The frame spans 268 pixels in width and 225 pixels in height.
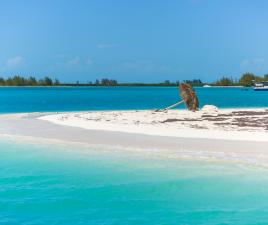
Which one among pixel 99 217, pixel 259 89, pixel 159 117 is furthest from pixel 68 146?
pixel 259 89

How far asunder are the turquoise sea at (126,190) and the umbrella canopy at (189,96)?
1553 cm

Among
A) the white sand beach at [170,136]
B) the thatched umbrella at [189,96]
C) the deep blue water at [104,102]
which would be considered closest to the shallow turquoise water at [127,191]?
the white sand beach at [170,136]

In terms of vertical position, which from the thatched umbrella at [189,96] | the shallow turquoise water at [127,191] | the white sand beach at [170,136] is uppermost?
the thatched umbrella at [189,96]

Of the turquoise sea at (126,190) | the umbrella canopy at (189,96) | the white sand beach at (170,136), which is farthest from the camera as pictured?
the umbrella canopy at (189,96)

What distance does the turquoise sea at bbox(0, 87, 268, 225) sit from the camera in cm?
779

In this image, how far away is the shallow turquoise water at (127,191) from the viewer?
7805 mm

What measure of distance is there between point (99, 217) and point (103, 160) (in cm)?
440

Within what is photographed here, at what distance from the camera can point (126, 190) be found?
30.7 ft

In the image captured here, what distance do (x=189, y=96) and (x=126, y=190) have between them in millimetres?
19765

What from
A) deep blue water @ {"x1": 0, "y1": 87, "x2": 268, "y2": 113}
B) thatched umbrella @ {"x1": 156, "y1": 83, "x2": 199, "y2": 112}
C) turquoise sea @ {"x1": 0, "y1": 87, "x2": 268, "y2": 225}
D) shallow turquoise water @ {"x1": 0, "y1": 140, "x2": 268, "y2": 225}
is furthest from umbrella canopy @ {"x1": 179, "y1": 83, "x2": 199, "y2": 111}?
shallow turquoise water @ {"x1": 0, "y1": 140, "x2": 268, "y2": 225}

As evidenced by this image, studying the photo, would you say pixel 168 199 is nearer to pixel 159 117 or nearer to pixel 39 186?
pixel 39 186

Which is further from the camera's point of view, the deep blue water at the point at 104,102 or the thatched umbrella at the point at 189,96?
the deep blue water at the point at 104,102

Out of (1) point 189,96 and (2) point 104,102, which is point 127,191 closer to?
(1) point 189,96

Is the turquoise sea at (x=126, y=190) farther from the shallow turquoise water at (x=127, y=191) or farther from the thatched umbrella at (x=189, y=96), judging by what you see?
the thatched umbrella at (x=189, y=96)
